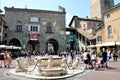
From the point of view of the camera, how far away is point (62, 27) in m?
50.3

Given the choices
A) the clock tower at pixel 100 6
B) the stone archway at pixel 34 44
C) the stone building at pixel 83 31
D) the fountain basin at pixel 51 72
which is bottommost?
the fountain basin at pixel 51 72

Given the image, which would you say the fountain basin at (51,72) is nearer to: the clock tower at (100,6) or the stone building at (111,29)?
the stone building at (111,29)

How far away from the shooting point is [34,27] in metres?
48.4

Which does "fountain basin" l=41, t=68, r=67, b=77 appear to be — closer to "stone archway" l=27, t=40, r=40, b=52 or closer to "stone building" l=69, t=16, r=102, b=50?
"stone building" l=69, t=16, r=102, b=50

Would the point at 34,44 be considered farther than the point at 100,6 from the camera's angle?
No

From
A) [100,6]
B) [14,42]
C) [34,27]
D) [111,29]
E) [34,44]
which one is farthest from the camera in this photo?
[100,6]

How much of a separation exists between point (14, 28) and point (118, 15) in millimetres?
24717

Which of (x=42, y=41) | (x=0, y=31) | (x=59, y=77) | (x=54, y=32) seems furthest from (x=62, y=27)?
(x=59, y=77)

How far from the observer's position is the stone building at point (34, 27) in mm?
47406

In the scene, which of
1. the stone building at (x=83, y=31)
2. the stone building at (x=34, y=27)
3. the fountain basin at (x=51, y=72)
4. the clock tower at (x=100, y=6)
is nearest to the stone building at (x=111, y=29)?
the stone building at (x=83, y=31)

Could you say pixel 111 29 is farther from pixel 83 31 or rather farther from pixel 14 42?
pixel 14 42

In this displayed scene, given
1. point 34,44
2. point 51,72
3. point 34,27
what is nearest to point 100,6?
point 34,44

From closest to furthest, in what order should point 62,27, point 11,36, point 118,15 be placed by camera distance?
point 118,15 → point 11,36 → point 62,27

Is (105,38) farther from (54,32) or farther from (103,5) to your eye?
(103,5)
